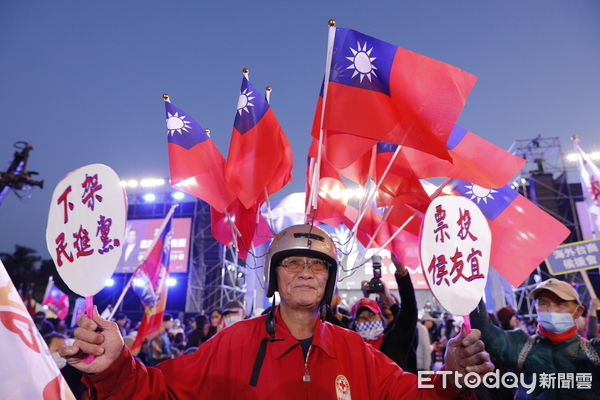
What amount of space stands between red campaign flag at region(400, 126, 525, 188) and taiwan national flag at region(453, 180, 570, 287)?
58cm

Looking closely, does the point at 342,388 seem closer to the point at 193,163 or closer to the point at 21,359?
the point at 21,359

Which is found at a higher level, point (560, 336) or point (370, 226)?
point (370, 226)

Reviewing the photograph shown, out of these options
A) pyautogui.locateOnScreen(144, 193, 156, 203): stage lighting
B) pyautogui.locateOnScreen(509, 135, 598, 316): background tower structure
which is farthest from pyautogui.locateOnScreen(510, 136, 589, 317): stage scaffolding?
pyautogui.locateOnScreen(144, 193, 156, 203): stage lighting

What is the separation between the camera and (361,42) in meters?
3.62

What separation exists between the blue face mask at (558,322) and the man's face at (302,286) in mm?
2071

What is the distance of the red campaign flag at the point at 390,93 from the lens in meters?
3.40

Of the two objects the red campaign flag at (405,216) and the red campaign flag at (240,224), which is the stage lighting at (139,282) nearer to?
the red campaign flag at (240,224)

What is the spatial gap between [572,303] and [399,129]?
2.09m

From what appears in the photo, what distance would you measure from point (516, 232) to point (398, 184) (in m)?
1.60

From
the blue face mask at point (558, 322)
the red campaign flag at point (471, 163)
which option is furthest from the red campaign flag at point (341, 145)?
the blue face mask at point (558, 322)

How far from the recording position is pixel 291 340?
225cm

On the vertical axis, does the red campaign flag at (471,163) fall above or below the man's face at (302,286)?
above

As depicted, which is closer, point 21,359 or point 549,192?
point 21,359

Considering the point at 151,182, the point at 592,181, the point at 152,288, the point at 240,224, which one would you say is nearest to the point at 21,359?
the point at 240,224
